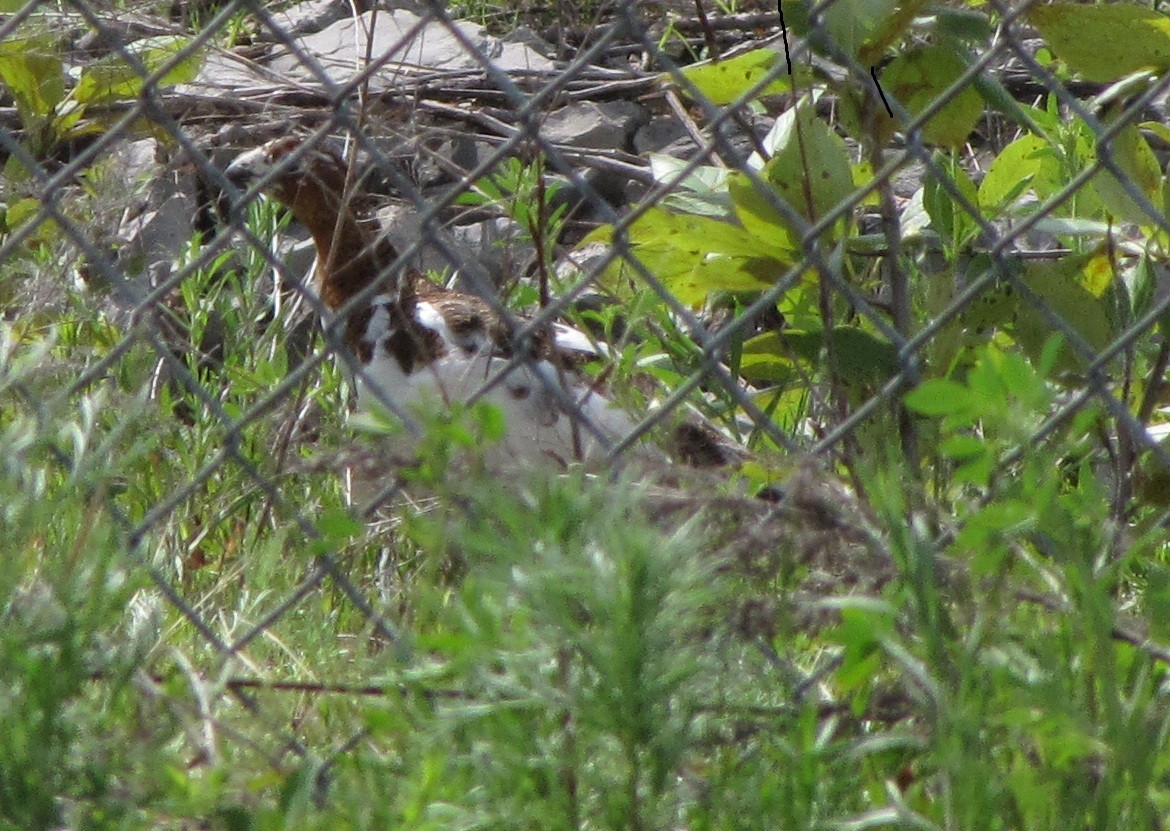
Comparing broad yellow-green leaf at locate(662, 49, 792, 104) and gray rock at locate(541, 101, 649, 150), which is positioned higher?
broad yellow-green leaf at locate(662, 49, 792, 104)

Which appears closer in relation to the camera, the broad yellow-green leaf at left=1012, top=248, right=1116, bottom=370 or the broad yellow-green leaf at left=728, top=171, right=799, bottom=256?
the broad yellow-green leaf at left=728, top=171, right=799, bottom=256

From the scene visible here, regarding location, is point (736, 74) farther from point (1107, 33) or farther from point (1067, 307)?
point (1067, 307)

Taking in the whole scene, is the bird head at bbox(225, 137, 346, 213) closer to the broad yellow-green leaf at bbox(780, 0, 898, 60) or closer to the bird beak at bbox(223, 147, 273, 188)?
the bird beak at bbox(223, 147, 273, 188)

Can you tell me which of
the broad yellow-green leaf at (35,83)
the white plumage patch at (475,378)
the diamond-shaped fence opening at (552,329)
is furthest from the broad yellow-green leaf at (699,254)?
the broad yellow-green leaf at (35,83)

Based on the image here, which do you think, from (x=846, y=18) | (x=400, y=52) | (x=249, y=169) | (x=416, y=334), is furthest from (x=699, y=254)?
(x=400, y=52)

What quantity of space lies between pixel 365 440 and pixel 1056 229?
2.92 feet

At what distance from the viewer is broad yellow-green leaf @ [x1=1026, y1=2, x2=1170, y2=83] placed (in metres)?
1.55

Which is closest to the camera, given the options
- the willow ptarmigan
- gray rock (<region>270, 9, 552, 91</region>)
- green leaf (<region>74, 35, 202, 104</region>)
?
green leaf (<region>74, 35, 202, 104</region>)

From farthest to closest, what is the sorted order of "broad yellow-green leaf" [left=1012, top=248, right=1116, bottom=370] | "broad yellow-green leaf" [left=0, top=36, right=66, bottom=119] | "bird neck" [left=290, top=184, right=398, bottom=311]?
"bird neck" [left=290, top=184, right=398, bottom=311] → "broad yellow-green leaf" [left=0, top=36, right=66, bottom=119] → "broad yellow-green leaf" [left=1012, top=248, right=1116, bottom=370]

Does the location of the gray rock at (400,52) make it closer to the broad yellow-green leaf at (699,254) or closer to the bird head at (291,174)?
the bird head at (291,174)

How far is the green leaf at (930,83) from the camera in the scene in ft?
5.67

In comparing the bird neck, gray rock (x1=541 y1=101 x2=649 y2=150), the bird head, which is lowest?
the bird neck

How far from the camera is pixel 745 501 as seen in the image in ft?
3.81

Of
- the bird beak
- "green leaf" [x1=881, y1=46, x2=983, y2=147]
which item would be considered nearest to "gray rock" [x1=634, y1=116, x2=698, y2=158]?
the bird beak
